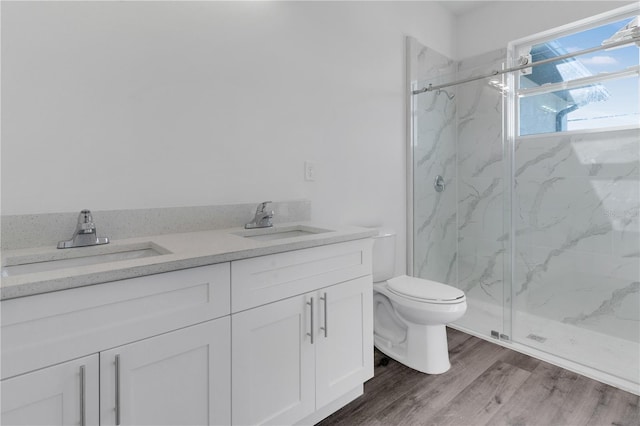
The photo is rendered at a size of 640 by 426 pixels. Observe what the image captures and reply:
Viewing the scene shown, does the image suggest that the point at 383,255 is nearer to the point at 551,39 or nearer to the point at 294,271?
the point at 294,271

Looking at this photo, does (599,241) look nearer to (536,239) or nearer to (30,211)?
(536,239)

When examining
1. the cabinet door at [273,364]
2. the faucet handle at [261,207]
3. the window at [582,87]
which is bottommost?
the cabinet door at [273,364]

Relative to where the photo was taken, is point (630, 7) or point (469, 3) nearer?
point (630, 7)

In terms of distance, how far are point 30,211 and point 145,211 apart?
37 centimetres

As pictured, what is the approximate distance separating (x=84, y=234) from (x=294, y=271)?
77cm

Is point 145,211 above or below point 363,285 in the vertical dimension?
above

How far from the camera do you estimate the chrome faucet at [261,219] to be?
5.48 ft

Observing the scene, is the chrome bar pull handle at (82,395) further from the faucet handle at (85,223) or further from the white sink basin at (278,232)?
the white sink basin at (278,232)

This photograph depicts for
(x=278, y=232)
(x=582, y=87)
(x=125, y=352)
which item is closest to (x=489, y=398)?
(x=278, y=232)

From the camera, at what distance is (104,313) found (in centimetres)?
90

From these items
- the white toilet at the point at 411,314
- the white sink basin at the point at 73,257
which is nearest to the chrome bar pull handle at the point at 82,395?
the white sink basin at the point at 73,257

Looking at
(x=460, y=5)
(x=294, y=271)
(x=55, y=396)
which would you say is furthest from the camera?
(x=460, y=5)

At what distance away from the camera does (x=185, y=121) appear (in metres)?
1.53

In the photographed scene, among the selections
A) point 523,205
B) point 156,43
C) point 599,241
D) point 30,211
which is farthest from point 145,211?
point 599,241
